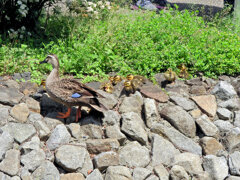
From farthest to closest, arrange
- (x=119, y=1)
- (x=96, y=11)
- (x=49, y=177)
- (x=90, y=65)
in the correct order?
(x=119, y=1)
(x=96, y=11)
(x=90, y=65)
(x=49, y=177)

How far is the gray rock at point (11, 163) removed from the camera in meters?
4.65

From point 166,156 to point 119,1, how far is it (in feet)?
24.1

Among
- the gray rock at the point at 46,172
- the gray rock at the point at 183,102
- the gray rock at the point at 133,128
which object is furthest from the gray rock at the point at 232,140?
the gray rock at the point at 46,172

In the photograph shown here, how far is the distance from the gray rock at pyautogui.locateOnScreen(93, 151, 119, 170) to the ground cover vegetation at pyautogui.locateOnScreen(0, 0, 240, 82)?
188cm

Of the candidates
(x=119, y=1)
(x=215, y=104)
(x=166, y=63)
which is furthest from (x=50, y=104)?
(x=119, y=1)

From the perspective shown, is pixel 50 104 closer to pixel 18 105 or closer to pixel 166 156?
pixel 18 105

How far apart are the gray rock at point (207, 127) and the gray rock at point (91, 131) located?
6.13 ft

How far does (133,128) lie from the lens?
5469 mm

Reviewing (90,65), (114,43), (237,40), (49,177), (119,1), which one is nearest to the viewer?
(49,177)

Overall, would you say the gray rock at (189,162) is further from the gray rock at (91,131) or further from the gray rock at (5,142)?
the gray rock at (5,142)

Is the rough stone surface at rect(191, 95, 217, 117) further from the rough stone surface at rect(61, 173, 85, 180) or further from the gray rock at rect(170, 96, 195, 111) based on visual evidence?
the rough stone surface at rect(61, 173, 85, 180)

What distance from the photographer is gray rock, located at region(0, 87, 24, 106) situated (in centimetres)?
545

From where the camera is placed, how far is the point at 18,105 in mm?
5391

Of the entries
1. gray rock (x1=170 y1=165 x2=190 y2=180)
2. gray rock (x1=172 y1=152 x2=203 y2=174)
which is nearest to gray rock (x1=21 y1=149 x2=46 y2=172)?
gray rock (x1=170 y1=165 x2=190 y2=180)
